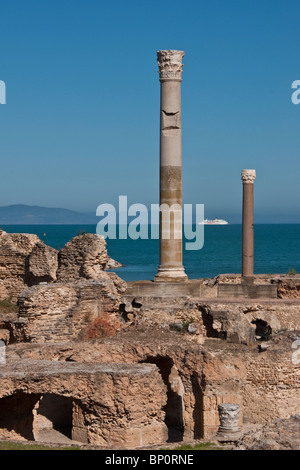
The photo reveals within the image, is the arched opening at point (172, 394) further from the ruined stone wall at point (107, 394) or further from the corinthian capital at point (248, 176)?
the corinthian capital at point (248, 176)

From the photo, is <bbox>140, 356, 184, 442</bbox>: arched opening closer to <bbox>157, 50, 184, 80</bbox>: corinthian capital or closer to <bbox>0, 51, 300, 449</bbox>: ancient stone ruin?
<bbox>0, 51, 300, 449</bbox>: ancient stone ruin

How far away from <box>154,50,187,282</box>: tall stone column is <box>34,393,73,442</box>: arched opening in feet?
23.6

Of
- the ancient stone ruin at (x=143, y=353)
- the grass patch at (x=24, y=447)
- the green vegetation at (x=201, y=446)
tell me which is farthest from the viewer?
the ancient stone ruin at (x=143, y=353)

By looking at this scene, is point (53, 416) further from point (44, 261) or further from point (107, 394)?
point (44, 261)

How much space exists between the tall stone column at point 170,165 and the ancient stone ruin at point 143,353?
31mm

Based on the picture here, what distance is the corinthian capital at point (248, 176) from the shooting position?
3070 cm

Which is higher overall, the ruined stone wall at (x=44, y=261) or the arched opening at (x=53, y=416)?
the ruined stone wall at (x=44, y=261)

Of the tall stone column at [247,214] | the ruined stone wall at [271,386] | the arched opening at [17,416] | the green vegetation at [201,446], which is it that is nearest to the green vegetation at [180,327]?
the ruined stone wall at [271,386]

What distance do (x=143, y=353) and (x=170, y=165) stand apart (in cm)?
865

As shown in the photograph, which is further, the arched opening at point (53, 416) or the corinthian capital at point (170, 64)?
the corinthian capital at point (170, 64)

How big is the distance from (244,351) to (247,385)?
2.13 feet

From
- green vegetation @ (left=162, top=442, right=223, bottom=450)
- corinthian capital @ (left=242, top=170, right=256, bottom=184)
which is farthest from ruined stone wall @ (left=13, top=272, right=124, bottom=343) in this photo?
corinthian capital @ (left=242, top=170, right=256, bottom=184)

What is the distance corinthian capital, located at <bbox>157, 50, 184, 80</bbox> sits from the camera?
24656 mm

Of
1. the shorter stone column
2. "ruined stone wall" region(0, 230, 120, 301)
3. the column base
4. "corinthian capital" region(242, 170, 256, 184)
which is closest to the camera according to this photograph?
the shorter stone column
